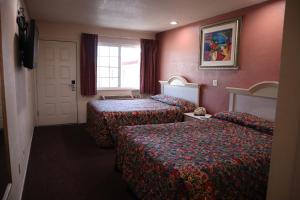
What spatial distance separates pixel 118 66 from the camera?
601cm

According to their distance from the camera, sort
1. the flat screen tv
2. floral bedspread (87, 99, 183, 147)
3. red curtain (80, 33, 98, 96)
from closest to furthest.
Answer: the flat screen tv < floral bedspread (87, 99, 183, 147) < red curtain (80, 33, 98, 96)

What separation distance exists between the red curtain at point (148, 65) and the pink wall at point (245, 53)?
0.91 m

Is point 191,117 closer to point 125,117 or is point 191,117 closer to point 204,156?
point 125,117

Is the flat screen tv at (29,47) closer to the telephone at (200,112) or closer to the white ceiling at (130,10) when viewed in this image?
the white ceiling at (130,10)

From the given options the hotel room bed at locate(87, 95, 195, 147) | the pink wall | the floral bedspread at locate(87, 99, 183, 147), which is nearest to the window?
the pink wall

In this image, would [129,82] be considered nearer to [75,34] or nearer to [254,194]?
[75,34]

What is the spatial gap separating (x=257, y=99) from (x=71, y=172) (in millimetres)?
2715

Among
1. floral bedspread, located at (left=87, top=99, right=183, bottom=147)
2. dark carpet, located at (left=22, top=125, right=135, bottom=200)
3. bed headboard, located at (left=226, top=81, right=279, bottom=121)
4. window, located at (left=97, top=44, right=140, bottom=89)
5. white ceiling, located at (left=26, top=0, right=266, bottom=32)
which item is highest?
white ceiling, located at (left=26, top=0, right=266, bottom=32)

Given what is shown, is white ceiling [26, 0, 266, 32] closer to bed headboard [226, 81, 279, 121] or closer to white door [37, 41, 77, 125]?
white door [37, 41, 77, 125]

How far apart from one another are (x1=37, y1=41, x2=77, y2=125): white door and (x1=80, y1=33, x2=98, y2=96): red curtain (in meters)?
0.20

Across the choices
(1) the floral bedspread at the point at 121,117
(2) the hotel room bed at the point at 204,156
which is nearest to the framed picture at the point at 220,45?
(2) the hotel room bed at the point at 204,156

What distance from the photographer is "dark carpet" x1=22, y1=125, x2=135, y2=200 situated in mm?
2514

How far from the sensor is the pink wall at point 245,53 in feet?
10.2

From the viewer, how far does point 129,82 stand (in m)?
6.20
